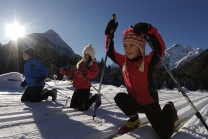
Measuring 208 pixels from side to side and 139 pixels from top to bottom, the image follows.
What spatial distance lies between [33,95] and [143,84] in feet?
12.6

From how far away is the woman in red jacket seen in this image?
174 inches

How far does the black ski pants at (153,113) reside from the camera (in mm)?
2408

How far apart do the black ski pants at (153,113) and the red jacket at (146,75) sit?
85 mm

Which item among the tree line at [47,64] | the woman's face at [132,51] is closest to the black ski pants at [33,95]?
the woman's face at [132,51]

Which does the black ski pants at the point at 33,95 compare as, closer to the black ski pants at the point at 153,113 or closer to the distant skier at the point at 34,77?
the distant skier at the point at 34,77

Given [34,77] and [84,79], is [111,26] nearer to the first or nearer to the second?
[84,79]

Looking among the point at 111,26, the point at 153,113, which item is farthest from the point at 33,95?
the point at 153,113

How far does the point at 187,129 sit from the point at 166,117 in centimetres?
49

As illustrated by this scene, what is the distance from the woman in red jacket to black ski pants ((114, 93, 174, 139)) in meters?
1.61

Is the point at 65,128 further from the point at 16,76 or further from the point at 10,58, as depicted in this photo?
the point at 10,58

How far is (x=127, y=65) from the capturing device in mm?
2969

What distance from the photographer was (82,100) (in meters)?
4.45

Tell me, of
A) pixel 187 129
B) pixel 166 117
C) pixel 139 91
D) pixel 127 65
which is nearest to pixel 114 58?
pixel 127 65

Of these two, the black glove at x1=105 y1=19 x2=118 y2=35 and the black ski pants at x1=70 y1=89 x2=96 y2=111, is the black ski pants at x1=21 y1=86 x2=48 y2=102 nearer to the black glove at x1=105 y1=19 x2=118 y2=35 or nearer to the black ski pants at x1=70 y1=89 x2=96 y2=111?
the black ski pants at x1=70 y1=89 x2=96 y2=111
